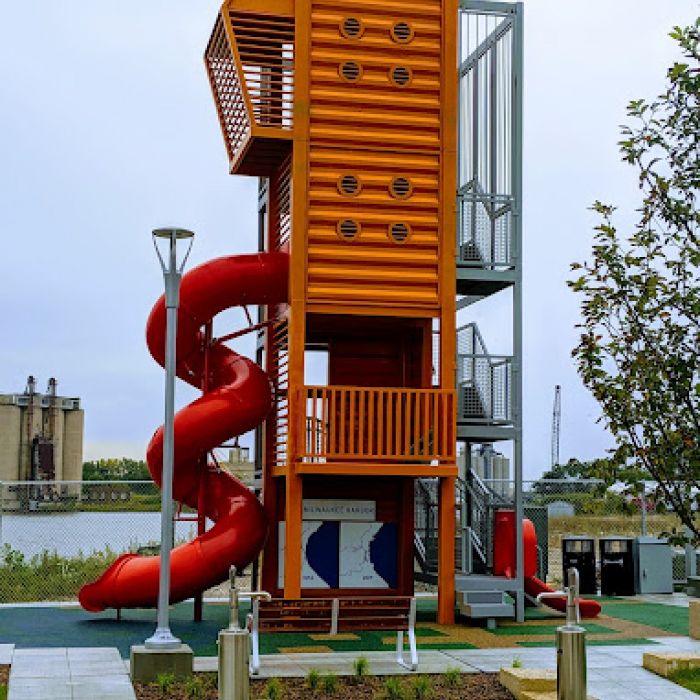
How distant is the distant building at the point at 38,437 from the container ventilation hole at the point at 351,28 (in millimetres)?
43761

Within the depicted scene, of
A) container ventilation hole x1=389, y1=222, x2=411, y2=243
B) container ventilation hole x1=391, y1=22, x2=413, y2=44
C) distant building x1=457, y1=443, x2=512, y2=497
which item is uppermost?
container ventilation hole x1=391, y1=22, x2=413, y2=44

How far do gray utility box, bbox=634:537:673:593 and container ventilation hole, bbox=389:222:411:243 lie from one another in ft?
25.7

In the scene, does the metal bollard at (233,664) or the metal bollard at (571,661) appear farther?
the metal bollard at (571,661)

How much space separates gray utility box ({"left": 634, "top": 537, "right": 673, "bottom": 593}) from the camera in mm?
21906

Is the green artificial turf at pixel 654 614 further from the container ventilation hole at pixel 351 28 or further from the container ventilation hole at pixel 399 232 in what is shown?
the container ventilation hole at pixel 351 28

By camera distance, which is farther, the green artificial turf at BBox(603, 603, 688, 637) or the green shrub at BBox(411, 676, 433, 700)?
the green artificial turf at BBox(603, 603, 688, 637)

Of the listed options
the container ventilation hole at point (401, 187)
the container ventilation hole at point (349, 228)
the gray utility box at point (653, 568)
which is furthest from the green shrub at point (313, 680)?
the gray utility box at point (653, 568)

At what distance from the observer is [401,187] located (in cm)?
1759

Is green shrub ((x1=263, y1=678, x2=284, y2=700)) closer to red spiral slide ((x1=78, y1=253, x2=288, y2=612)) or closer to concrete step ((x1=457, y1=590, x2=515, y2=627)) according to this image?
red spiral slide ((x1=78, y1=253, x2=288, y2=612))

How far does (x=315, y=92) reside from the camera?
17.4 m

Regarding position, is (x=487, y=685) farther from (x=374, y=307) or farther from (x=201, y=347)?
(x=201, y=347)

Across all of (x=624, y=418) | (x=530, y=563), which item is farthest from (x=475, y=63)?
(x=624, y=418)

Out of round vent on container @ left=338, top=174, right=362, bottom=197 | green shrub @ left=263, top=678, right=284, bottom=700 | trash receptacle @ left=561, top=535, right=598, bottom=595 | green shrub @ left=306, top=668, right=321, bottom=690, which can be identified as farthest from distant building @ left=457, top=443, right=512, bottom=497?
green shrub @ left=263, top=678, right=284, bottom=700

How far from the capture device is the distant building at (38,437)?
60625 millimetres
